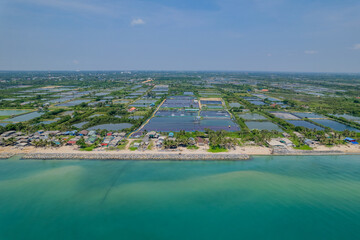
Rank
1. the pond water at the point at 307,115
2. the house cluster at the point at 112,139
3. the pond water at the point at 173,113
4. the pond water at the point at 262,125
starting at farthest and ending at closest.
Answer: the pond water at the point at 307,115
the pond water at the point at 173,113
the pond water at the point at 262,125
the house cluster at the point at 112,139

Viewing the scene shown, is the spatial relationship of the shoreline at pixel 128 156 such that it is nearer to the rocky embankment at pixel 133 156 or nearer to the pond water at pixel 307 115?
the rocky embankment at pixel 133 156

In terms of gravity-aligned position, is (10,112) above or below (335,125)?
above

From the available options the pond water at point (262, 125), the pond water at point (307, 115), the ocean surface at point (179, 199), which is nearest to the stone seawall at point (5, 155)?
the ocean surface at point (179, 199)

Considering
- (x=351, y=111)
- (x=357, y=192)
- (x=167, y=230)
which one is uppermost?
(x=351, y=111)

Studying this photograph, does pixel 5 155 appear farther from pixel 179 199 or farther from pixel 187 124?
pixel 187 124

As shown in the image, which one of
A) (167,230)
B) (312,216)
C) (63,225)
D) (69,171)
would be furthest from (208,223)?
(69,171)

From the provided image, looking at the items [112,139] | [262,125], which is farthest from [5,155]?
[262,125]

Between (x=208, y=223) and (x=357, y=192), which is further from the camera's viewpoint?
(x=357, y=192)

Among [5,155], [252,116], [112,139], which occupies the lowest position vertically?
[5,155]

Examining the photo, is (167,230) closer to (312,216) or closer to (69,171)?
(312,216)
